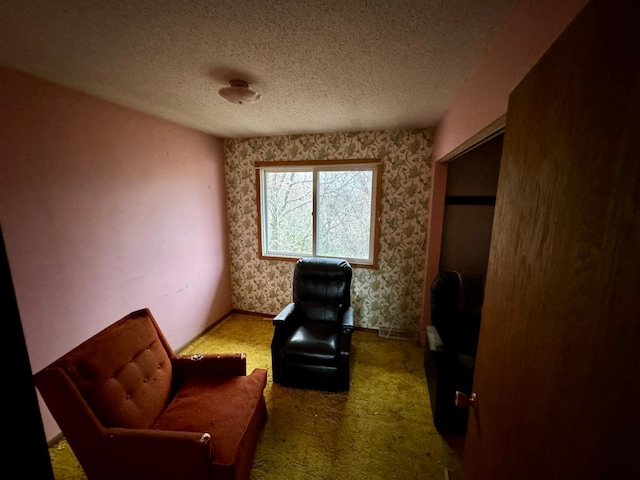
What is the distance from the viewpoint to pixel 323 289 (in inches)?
102

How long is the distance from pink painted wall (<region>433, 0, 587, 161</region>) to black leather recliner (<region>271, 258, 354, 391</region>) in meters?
1.62

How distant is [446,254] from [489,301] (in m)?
2.05

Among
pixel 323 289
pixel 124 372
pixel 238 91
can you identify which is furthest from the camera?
pixel 323 289

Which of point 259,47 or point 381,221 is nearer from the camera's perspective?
point 259,47

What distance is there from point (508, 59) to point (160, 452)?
219 cm

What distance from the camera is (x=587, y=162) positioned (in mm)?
445

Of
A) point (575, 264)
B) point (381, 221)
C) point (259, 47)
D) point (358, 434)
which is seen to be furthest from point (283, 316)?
point (575, 264)

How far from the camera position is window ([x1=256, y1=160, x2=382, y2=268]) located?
116 inches

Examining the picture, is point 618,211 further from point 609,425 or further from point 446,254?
point 446,254

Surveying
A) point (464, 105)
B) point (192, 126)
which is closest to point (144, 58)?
point (192, 126)

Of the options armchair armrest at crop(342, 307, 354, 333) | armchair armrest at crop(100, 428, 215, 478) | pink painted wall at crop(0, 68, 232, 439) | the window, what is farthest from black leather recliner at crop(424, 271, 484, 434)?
pink painted wall at crop(0, 68, 232, 439)

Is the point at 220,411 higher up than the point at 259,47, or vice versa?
the point at 259,47

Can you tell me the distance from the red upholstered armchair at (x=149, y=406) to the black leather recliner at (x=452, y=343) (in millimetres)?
1242

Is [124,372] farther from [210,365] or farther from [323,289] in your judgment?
[323,289]
